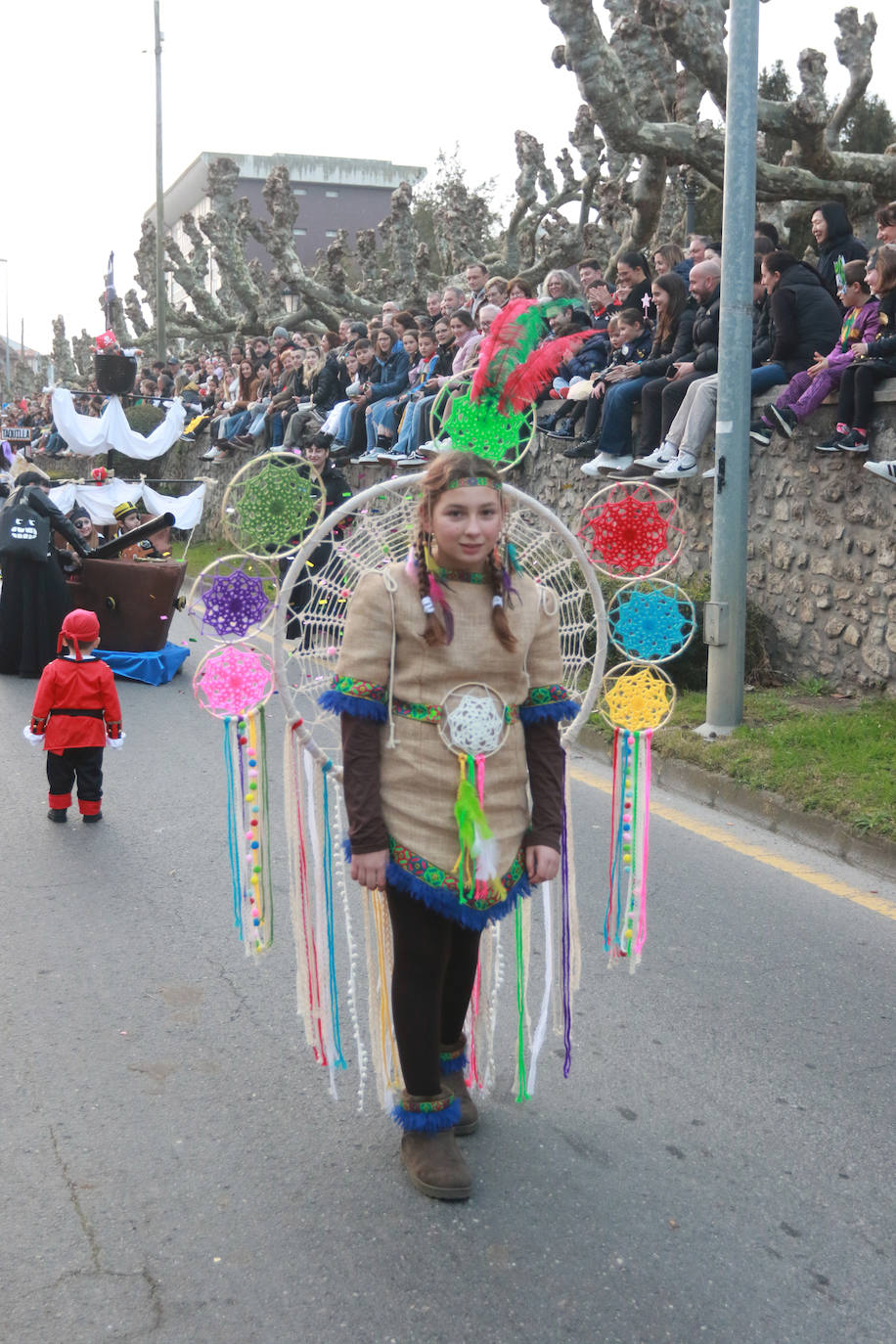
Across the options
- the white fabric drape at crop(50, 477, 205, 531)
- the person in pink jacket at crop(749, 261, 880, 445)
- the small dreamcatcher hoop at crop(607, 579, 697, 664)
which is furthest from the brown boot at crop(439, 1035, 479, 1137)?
the white fabric drape at crop(50, 477, 205, 531)

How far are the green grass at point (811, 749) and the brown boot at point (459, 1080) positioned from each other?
3.20m

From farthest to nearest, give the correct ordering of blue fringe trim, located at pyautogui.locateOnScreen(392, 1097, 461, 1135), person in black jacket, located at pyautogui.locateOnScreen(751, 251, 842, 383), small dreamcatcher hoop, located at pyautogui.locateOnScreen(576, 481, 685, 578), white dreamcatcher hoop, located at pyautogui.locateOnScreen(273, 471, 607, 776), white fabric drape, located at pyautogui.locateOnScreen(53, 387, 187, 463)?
1. white fabric drape, located at pyautogui.locateOnScreen(53, 387, 187, 463)
2. person in black jacket, located at pyautogui.locateOnScreen(751, 251, 842, 383)
3. small dreamcatcher hoop, located at pyautogui.locateOnScreen(576, 481, 685, 578)
4. white dreamcatcher hoop, located at pyautogui.locateOnScreen(273, 471, 607, 776)
5. blue fringe trim, located at pyautogui.locateOnScreen(392, 1097, 461, 1135)

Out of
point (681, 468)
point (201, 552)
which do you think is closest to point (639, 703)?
point (681, 468)

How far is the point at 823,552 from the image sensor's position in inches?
348

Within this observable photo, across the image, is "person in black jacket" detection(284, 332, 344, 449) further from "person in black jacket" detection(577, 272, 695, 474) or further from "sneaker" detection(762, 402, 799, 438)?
"sneaker" detection(762, 402, 799, 438)

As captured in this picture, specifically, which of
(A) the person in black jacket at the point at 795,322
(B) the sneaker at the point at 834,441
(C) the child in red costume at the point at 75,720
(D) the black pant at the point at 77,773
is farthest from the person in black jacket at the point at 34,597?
(B) the sneaker at the point at 834,441

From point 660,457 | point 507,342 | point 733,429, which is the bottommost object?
point 660,457

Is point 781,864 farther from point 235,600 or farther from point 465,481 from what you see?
Result: point 465,481

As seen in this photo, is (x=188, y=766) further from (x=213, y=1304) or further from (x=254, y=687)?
(x=213, y=1304)

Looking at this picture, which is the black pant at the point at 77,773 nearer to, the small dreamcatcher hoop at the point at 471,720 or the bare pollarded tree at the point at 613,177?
the small dreamcatcher hoop at the point at 471,720

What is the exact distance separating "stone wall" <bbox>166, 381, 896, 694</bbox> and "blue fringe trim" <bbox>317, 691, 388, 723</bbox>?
19.2 feet

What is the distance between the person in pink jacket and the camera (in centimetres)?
863

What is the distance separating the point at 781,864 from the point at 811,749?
51.5 inches

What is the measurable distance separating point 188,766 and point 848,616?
4.51 meters
